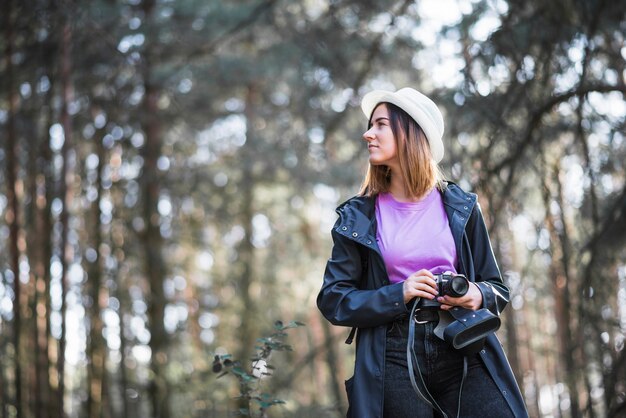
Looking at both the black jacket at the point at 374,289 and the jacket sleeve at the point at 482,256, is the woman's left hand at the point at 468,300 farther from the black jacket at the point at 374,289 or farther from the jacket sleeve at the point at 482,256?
the jacket sleeve at the point at 482,256

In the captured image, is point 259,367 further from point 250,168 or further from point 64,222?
point 250,168

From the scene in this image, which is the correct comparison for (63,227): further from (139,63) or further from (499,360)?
(499,360)

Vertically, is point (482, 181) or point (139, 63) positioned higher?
point (139, 63)

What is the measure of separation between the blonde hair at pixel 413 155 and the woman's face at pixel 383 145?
0.05 feet

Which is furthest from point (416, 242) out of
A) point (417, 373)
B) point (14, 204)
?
point (14, 204)

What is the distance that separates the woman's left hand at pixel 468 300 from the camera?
269 centimetres

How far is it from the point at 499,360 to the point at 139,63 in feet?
23.3

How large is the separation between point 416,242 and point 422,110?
1.67ft

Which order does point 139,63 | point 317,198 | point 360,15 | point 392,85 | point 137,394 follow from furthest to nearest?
point 317,198 → point 392,85 → point 137,394 → point 139,63 → point 360,15

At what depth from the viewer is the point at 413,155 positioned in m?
2.92

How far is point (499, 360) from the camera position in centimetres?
281

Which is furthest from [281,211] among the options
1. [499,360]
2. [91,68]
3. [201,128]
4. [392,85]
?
[499,360]

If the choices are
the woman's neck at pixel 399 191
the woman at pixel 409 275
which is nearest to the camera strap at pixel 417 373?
the woman at pixel 409 275

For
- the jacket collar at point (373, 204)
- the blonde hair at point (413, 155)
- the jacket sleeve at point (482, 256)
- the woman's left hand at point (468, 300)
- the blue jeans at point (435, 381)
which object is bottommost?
the blue jeans at point (435, 381)
